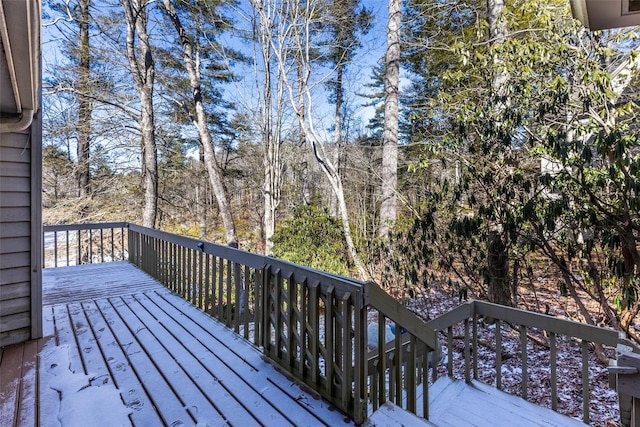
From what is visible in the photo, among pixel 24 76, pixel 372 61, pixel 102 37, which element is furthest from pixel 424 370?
pixel 102 37

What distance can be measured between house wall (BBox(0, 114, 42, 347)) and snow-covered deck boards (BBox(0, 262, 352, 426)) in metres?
0.24

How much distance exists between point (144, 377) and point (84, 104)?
10110 mm

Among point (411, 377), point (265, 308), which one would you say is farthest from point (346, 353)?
point (265, 308)

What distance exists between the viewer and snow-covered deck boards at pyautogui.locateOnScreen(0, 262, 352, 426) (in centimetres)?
187

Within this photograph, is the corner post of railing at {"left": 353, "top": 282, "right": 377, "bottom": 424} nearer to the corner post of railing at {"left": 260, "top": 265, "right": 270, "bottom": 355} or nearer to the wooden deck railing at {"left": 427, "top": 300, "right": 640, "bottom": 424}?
the corner post of railing at {"left": 260, "top": 265, "right": 270, "bottom": 355}

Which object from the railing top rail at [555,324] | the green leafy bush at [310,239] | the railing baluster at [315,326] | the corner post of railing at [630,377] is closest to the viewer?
the corner post of railing at [630,377]

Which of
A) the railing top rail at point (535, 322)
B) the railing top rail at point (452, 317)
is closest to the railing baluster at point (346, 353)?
the railing top rail at point (535, 322)

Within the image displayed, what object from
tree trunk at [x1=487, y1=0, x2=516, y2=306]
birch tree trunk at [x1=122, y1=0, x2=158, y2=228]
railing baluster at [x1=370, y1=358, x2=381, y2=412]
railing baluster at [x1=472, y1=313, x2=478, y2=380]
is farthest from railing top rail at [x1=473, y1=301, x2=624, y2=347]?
birch tree trunk at [x1=122, y1=0, x2=158, y2=228]

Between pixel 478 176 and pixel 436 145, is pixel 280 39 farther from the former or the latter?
pixel 478 176

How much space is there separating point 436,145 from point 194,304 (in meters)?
3.83

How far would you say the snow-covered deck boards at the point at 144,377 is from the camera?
6.13ft

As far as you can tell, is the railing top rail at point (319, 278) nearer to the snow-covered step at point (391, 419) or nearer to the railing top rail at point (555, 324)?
the snow-covered step at point (391, 419)

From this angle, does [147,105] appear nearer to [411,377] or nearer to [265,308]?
[265,308]

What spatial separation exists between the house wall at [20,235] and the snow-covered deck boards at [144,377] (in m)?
0.24
